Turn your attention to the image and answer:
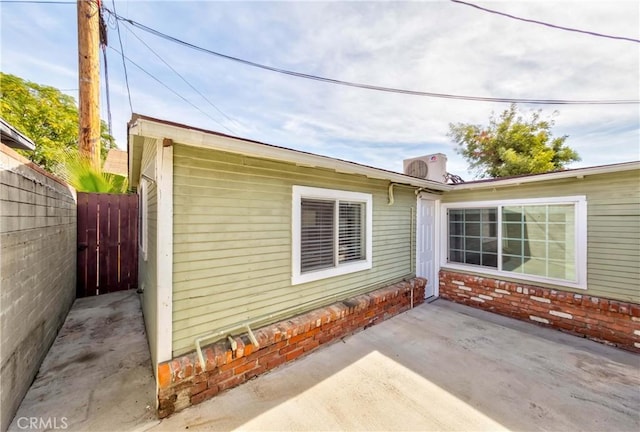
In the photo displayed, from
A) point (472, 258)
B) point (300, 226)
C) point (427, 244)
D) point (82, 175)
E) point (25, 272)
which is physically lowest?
point (472, 258)

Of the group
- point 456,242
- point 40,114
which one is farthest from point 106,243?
point 40,114

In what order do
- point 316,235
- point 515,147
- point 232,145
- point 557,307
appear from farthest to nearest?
point 515,147 < point 557,307 < point 316,235 < point 232,145

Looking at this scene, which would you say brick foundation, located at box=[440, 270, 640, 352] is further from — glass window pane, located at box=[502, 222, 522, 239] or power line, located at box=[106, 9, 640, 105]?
power line, located at box=[106, 9, 640, 105]

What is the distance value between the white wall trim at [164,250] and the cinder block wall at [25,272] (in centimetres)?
102

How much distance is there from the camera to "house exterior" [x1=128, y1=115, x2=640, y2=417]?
2344mm

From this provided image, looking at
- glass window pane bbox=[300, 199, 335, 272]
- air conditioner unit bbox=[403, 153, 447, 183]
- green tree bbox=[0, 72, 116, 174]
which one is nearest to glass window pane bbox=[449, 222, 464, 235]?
air conditioner unit bbox=[403, 153, 447, 183]

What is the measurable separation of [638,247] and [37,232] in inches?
315

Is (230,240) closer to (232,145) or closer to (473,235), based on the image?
(232,145)

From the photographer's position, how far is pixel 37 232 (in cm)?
275

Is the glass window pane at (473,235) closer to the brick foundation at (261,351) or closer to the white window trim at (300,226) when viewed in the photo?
the brick foundation at (261,351)

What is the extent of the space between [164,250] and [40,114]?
1566 centimetres

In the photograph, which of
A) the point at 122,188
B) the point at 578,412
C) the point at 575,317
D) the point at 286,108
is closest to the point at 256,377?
the point at 578,412

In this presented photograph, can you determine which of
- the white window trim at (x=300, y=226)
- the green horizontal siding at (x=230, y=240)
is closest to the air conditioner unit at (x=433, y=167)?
the white window trim at (x=300, y=226)

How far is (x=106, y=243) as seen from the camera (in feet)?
18.6
